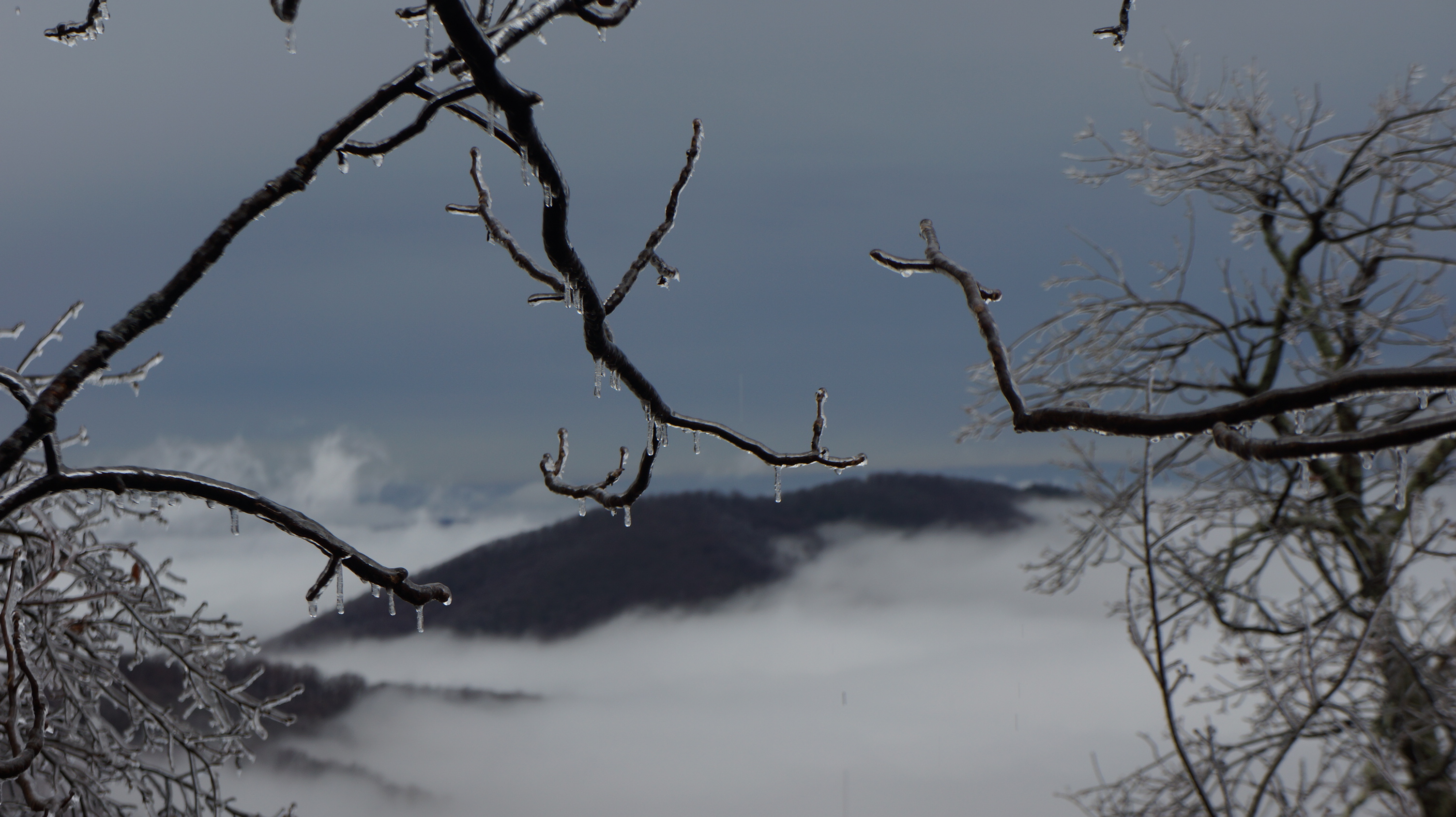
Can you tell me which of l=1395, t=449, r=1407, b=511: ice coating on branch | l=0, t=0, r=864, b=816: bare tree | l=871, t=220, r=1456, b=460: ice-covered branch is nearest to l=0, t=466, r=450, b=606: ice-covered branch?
l=0, t=0, r=864, b=816: bare tree

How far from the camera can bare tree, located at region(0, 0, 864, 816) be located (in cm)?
166

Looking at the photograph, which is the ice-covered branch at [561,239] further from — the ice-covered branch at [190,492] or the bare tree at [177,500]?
the ice-covered branch at [190,492]

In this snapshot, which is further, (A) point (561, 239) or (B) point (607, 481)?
(B) point (607, 481)

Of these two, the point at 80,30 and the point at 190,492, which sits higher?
the point at 80,30

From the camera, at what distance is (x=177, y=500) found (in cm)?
360

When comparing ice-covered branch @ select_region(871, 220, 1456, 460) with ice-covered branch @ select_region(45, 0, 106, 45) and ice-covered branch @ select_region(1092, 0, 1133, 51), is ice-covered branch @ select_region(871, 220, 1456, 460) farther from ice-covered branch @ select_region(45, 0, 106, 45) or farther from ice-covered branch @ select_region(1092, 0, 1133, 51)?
ice-covered branch @ select_region(45, 0, 106, 45)

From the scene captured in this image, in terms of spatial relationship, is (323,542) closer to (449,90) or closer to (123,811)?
(449,90)

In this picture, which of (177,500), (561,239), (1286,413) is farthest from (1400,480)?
(177,500)

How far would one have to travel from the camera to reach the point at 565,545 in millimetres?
31250

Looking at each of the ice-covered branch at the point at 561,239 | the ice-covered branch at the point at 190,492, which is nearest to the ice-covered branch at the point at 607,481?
the ice-covered branch at the point at 561,239

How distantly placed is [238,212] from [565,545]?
1189 inches

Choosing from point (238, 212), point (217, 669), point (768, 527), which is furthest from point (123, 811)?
point (768, 527)

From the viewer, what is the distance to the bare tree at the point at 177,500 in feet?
5.46

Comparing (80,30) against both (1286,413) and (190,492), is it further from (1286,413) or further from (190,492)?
(1286,413)
